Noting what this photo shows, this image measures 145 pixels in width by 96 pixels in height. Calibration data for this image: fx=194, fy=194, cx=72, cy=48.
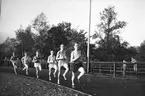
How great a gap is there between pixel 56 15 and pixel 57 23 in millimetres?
195

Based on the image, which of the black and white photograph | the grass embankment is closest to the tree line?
the black and white photograph

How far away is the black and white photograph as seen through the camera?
11.8ft

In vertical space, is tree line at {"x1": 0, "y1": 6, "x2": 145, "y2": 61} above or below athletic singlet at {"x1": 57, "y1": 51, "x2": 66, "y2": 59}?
above

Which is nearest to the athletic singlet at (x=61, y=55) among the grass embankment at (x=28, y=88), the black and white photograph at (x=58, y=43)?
the black and white photograph at (x=58, y=43)

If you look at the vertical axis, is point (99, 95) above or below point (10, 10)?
below

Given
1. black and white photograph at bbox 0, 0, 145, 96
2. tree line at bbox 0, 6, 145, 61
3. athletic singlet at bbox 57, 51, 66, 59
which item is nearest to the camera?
black and white photograph at bbox 0, 0, 145, 96

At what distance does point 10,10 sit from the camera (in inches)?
168

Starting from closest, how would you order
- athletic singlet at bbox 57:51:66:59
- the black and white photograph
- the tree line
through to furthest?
the black and white photograph < the tree line < athletic singlet at bbox 57:51:66:59

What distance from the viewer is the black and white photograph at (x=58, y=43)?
3589 mm

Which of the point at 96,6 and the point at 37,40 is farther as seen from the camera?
the point at 96,6

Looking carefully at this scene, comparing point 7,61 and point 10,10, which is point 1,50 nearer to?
point 7,61

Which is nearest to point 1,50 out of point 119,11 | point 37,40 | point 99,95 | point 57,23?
point 37,40

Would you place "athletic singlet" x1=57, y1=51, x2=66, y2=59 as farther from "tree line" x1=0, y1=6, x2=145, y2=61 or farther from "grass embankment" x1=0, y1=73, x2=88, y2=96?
"grass embankment" x1=0, y1=73, x2=88, y2=96

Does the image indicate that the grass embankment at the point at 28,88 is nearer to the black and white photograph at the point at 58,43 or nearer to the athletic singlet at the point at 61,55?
the black and white photograph at the point at 58,43
